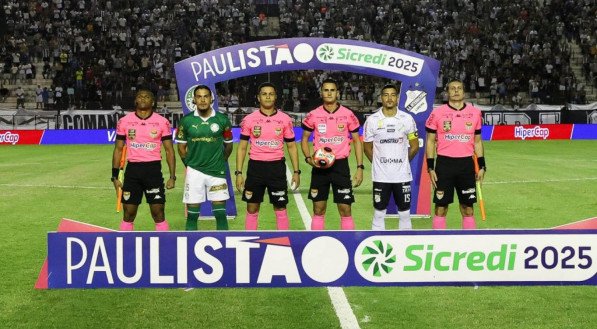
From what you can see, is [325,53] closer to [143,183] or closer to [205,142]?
[205,142]

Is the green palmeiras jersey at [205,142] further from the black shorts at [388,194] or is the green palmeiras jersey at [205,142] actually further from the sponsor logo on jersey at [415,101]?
the sponsor logo on jersey at [415,101]

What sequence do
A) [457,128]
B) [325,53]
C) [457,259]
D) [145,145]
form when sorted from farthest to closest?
1. [325,53]
2. [457,128]
3. [145,145]
4. [457,259]

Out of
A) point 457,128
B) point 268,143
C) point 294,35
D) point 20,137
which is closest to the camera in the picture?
point 268,143

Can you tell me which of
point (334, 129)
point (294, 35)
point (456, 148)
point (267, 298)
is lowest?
point (267, 298)

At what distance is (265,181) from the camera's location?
1002cm

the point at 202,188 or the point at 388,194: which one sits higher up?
the point at 202,188

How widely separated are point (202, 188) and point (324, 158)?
1576 mm

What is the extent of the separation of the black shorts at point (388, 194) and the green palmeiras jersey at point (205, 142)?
6.61 feet

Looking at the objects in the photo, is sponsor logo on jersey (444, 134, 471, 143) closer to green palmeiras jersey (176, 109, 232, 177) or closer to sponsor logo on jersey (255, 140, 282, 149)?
sponsor logo on jersey (255, 140, 282, 149)

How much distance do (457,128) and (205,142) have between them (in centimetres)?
325


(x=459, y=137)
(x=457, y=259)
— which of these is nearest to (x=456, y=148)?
(x=459, y=137)

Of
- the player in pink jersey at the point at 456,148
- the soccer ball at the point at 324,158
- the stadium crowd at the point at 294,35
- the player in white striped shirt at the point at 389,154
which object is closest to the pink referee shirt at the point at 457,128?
the player in pink jersey at the point at 456,148

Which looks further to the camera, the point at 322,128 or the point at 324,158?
the point at 322,128

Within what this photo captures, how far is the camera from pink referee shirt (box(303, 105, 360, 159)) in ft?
32.9
